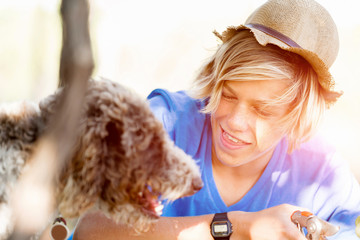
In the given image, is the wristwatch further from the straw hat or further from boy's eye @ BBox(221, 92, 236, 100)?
the straw hat

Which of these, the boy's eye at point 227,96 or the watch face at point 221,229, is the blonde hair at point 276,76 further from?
the watch face at point 221,229

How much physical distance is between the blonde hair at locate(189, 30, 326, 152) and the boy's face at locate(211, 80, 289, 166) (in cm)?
4

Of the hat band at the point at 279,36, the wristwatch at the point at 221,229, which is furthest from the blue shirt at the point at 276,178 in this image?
the hat band at the point at 279,36

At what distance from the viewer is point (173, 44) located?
751cm

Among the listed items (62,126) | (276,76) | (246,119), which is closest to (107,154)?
(62,126)

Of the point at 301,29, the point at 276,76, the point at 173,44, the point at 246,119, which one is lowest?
the point at 173,44

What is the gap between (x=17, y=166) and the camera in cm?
133

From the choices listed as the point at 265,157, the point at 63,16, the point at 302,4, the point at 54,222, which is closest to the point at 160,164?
the point at 54,222

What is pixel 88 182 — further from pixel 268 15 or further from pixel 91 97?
pixel 268 15

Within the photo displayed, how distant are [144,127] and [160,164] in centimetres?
19

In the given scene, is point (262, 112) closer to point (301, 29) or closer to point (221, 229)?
point (301, 29)

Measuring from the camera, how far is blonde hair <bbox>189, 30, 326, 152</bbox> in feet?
7.00

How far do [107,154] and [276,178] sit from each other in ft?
4.85

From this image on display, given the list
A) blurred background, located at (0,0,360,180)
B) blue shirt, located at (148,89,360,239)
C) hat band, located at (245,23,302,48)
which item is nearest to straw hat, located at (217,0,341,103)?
hat band, located at (245,23,302,48)
